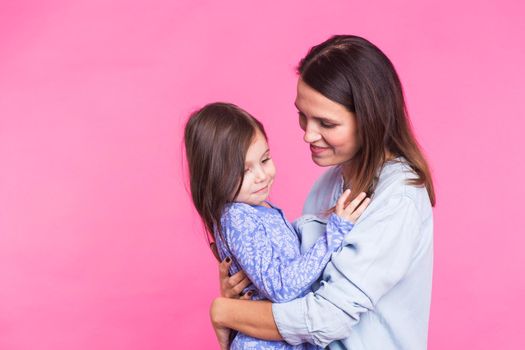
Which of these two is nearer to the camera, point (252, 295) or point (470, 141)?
point (252, 295)

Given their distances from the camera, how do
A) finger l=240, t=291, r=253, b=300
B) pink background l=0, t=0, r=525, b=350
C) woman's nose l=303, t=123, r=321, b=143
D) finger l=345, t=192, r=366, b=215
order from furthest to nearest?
pink background l=0, t=0, r=525, b=350, finger l=240, t=291, r=253, b=300, woman's nose l=303, t=123, r=321, b=143, finger l=345, t=192, r=366, b=215

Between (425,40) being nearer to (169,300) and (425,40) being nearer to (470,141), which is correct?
(470,141)

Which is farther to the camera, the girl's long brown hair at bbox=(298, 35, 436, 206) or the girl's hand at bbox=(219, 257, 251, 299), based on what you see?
the girl's hand at bbox=(219, 257, 251, 299)

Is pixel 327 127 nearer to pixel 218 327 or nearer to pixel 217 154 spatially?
pixel 217 154

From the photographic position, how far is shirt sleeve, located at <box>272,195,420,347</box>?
2033 millimetres

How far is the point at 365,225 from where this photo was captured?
2070mm

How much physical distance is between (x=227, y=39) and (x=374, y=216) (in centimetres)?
226

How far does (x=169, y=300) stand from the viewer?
12.6 ft

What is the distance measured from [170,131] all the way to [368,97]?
206 cm

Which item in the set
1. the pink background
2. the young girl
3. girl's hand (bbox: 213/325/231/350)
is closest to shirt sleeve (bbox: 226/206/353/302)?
the young girl

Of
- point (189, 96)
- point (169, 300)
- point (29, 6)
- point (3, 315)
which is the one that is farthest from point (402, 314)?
point (29, 6)

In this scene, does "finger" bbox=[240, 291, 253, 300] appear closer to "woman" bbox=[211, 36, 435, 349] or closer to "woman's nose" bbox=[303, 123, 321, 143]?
"woman" bbox=[211, 36, 435, 349]

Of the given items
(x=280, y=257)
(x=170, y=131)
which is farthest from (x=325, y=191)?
(x=170, y=131)

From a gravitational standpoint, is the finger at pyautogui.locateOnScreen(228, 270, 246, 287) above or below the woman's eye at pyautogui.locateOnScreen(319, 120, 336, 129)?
below
